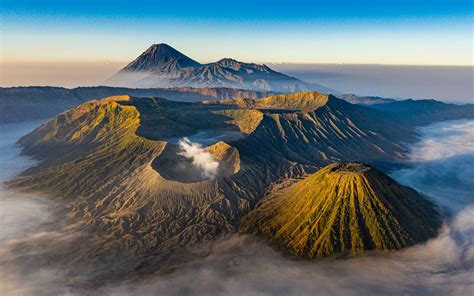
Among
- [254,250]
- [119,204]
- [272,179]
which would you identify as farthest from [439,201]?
[119,204]

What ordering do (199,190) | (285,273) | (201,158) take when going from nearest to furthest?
(285,273), (199,190), (201,158)

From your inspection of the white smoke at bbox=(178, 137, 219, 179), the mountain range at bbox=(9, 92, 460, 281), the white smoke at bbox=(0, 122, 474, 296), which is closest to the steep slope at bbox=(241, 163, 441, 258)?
the mountain range at bbox=(9, 92, 460, 281)

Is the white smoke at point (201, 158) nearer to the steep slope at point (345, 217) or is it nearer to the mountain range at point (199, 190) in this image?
the mountain range at point (199, 190)

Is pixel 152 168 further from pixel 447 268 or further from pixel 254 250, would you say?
pixel 447 268

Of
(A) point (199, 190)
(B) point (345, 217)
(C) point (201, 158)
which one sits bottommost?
(B) point (345, 217)

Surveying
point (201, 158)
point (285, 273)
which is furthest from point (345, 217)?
point (201, 158)

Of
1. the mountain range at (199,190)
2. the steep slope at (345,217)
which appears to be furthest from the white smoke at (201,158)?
the steep slope at (345,217)

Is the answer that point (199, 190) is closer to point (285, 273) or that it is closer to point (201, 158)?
point (201, 158)
